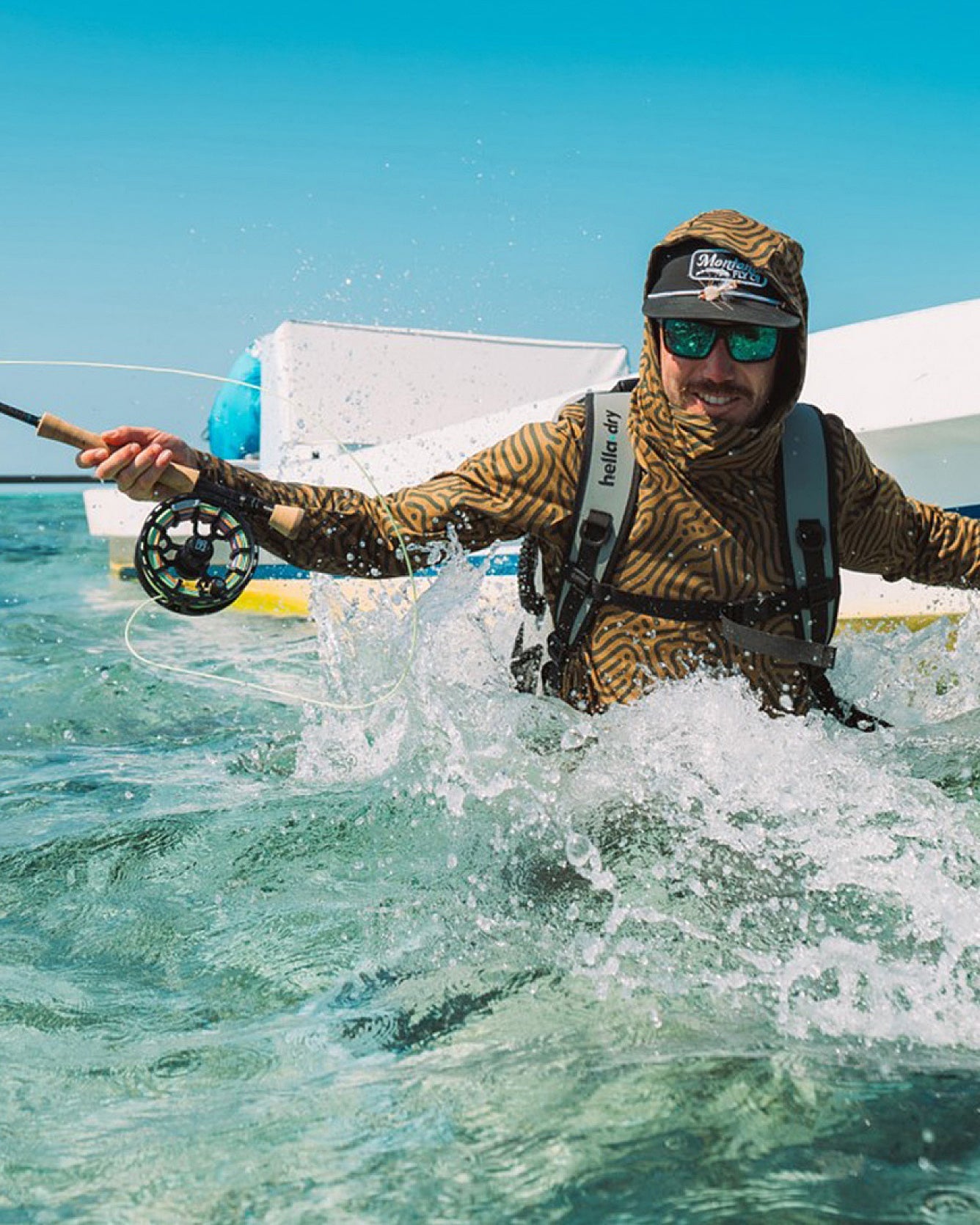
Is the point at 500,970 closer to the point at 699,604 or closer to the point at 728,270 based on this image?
the point at 699,604

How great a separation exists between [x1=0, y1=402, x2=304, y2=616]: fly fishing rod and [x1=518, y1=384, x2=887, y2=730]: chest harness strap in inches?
30.6

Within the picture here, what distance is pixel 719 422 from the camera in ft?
12.0

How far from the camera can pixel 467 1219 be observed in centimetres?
213

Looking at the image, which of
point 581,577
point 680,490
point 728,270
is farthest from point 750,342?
point 581,577

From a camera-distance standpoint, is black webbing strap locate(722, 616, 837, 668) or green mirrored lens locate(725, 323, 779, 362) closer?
green mirrored lens locate(725, 323, 779, 362)

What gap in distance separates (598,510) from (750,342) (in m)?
0.59

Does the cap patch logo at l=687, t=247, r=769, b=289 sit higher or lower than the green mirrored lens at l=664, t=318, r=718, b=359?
higher

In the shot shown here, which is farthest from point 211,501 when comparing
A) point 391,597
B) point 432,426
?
point 432,426

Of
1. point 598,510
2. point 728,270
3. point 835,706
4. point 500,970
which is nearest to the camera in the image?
point 500,970

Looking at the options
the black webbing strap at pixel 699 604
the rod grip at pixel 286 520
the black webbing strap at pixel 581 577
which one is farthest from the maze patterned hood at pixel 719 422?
the rod grip at pixel 286 520

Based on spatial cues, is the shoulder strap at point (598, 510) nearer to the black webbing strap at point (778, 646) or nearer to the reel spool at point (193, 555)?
the black webbing strap at point (778, 646)

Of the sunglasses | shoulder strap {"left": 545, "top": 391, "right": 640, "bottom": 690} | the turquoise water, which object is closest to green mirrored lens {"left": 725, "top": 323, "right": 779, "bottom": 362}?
the sunglasses

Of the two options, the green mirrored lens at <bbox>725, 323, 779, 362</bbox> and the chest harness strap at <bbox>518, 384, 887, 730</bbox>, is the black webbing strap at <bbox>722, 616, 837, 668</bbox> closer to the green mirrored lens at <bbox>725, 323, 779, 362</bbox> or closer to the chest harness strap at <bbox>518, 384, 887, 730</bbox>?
the chest harness strap at <bbox>518, 384, 887, 730</bbox>

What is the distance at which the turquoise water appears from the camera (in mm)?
2262
